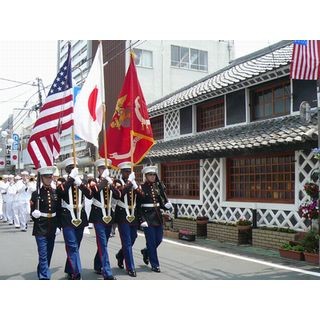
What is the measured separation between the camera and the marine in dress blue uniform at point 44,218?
700cm

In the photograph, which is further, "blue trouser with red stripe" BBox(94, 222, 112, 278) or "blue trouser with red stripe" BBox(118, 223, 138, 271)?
"blue trouser with red stripe" BBox(118, 223, 138, 271)

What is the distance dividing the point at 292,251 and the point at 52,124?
18.0ft

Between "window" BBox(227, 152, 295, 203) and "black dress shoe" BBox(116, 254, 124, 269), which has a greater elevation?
"window" BBox(227, 152, 295, 203)

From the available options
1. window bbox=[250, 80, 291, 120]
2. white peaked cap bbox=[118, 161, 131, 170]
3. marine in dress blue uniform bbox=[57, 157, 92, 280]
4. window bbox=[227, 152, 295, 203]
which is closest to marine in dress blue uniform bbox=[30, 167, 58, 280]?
marine in dress blue uniform bbox=[57, 157, 92, 280]

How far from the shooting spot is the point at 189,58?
2912 centimetres

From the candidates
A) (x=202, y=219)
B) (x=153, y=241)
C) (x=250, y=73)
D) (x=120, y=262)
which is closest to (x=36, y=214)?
(x=120, y=262)

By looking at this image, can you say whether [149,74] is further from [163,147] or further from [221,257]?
[221,257]

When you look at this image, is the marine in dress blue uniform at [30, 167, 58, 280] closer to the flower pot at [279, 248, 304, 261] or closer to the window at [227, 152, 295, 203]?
the flower pot at [279, 248, 304, 261]

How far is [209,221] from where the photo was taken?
42.5 feet

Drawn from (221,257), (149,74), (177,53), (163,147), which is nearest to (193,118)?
(163,147)

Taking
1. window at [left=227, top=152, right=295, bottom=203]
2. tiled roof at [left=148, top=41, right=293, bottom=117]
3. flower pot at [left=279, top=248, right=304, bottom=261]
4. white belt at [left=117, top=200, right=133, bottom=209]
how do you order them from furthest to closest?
tiled roof at [left=148, top=41, right=293, bottom=117] < window at [left=227, top=152, right=295, bottom=203] < flower pot at [left=279, top=248, right=304, bottom=261] < white belt at [left=117, top=200, right=133, bottom=209]

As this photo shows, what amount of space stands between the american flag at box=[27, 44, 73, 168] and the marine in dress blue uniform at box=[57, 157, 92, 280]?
0.46m

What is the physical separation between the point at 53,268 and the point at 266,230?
5.16 m

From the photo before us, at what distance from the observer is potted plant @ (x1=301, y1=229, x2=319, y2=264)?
839cm
